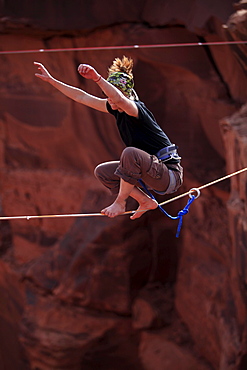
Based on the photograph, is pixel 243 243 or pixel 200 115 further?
pixel 200 115

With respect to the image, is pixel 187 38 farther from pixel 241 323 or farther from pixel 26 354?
pixel 26 354

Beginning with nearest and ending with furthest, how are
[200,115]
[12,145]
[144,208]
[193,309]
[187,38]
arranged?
[144,208]
[187,38]
[200,115]
[193,309]
[12,145]

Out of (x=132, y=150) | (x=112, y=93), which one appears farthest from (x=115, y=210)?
(x=112, y=93)

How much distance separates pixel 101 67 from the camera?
279 inches

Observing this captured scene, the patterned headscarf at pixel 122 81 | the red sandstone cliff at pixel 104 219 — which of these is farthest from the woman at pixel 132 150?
the red sandstone cliff at pixel 104 219

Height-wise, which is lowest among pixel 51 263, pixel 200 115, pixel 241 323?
pixel 241 323

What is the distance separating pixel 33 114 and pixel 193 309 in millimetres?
3299

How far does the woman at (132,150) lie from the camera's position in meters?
3.32

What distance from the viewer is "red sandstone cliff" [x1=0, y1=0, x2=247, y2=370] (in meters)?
6.72

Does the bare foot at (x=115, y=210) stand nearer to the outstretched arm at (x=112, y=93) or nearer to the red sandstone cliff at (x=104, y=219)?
the outstretched arm at (x=112, y=93)

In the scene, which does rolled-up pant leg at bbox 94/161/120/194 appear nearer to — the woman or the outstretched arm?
the woman

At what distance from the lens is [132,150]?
10.9ft

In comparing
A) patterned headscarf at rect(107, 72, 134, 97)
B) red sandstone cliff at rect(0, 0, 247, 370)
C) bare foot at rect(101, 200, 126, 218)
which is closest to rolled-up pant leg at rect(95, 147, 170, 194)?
bare foot at rect(101, 200, 126, 218)

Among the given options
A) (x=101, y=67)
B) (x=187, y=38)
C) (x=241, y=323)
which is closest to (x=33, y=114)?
(x=101, y=67)
